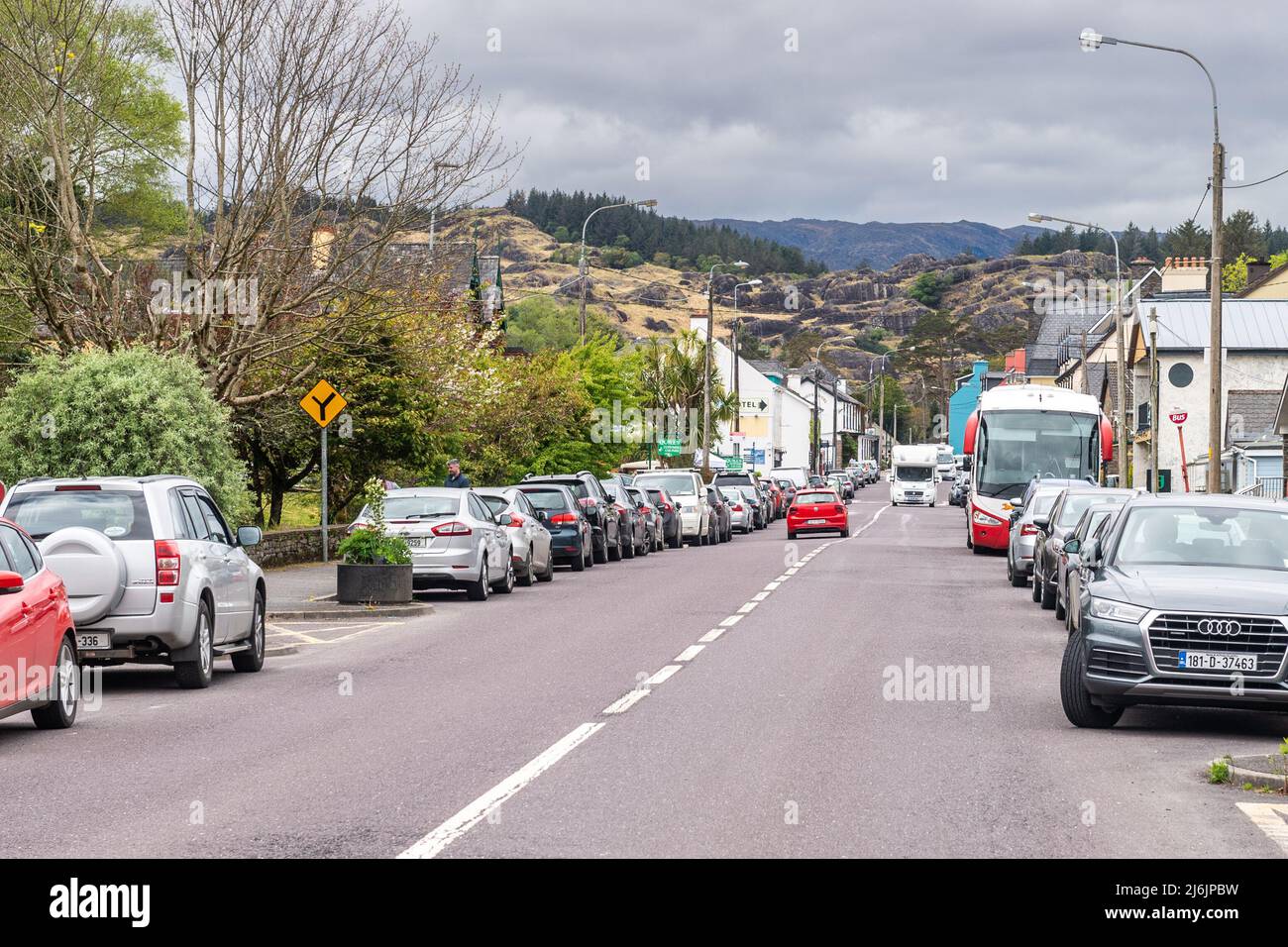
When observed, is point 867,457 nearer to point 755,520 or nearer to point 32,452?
point 755,520

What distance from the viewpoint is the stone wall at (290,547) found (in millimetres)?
29141

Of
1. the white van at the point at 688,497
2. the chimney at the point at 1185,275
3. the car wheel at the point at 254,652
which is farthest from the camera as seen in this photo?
the chimney at the point at 1185,275

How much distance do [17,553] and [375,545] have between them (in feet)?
35.7

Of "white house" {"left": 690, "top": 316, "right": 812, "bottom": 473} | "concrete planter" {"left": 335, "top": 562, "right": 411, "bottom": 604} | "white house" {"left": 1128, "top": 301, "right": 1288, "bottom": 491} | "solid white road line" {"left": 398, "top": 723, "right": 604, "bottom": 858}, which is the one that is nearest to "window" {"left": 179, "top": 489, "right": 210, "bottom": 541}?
"solid white road line" {"left": 398, "top": 723, "right": 604, "bottom": 858}

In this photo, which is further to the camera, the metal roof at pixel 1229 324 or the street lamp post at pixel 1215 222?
the metal roof at pixel 1229 324

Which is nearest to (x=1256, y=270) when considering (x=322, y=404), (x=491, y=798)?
(x=322, y=404)

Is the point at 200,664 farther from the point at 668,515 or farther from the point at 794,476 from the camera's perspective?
the point at 794,476

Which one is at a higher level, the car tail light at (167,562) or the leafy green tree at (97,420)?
the leafy green tree at (97,420)

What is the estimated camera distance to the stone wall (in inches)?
1147

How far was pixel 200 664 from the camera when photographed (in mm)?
13812

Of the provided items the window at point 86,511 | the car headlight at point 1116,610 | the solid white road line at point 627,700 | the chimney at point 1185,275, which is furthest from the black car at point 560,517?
the chimney at point 1185,275

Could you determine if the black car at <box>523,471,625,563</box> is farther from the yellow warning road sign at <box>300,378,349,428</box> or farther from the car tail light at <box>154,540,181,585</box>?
the car tail light at <box>154,540,181,585</box>

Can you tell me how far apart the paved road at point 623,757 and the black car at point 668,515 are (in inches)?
934

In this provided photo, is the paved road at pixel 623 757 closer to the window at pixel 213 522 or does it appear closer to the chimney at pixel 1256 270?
the window at pixel 213 522
